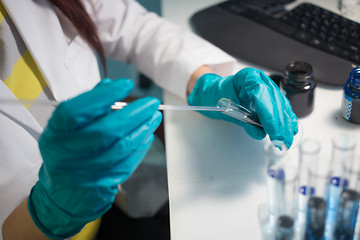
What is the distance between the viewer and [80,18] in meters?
0.88

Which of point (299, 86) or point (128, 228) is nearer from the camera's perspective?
point (299, 86)

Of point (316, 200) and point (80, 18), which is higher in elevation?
point (80, 18)

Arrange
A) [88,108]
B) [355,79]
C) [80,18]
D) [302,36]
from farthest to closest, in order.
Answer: [302,36], [80,18], [355,79], [88,108]

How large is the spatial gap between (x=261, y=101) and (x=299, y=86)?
146 mm

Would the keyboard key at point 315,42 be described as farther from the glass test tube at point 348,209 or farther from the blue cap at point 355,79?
the glass test tube at point 348,209

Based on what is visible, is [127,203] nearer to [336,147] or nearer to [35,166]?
[35,166]

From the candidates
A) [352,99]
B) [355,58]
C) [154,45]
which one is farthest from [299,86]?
[154,45]

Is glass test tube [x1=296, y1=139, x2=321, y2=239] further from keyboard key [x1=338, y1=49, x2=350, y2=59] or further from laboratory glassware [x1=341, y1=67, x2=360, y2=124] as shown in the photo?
keyboard key [x1=338, y1=49, x2=350, y2=59]

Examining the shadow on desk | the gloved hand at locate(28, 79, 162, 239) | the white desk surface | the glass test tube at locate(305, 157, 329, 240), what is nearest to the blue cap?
the white desk surface

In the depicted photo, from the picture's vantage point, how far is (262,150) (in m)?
0.76

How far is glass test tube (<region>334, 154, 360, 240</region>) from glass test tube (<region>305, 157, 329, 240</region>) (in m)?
0.03

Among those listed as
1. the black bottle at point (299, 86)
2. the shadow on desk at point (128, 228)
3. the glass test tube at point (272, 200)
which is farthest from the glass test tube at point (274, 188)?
the shadow on desk at point (128, 228)

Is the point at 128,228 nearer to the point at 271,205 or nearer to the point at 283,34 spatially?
the point at 271,205

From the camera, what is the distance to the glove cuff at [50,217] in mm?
607
